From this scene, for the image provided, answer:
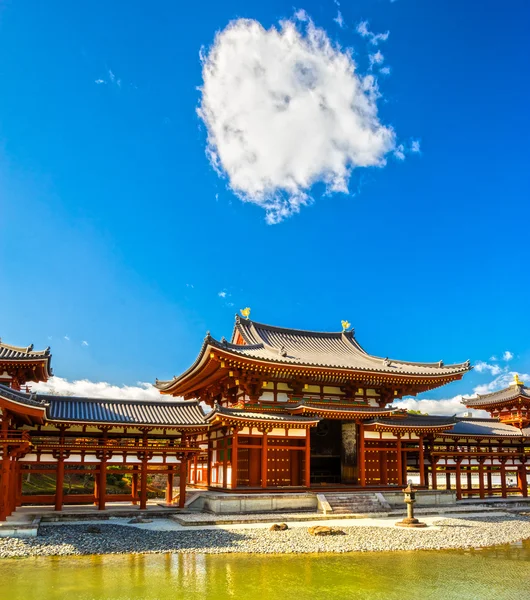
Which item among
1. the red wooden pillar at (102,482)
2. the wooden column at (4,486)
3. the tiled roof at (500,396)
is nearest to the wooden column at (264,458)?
the red wooden pillar at (102,482)

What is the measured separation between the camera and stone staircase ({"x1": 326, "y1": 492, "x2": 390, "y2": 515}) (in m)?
24.5

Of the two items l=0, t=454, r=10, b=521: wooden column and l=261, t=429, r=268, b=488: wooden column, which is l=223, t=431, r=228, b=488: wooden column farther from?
l=0, t=454, r=10, b=521: wooden column

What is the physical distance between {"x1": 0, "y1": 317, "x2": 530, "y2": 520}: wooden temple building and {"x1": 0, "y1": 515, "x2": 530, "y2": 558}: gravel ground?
3.25 metres

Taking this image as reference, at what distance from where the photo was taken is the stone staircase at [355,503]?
80.5ft

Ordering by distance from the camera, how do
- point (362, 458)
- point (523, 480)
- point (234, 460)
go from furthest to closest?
1. point (523, 480)
2. point (362, 458)
3. point (234, 460)

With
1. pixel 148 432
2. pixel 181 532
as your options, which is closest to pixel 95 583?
pixel 181 532

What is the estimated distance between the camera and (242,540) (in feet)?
59.4

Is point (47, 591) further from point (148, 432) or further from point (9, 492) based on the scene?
point (148, 432)

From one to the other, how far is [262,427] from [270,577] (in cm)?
1229

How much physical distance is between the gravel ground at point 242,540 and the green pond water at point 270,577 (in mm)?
790

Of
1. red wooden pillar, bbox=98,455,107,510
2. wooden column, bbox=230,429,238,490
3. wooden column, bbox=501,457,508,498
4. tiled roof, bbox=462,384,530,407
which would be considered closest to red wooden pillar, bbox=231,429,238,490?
wooden column, bbox=230,429,238,490

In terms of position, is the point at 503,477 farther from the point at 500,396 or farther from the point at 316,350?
the point at 316,350

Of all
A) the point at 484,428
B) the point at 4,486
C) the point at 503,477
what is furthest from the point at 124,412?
the point at 503,477

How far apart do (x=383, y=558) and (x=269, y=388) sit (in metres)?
12.8
